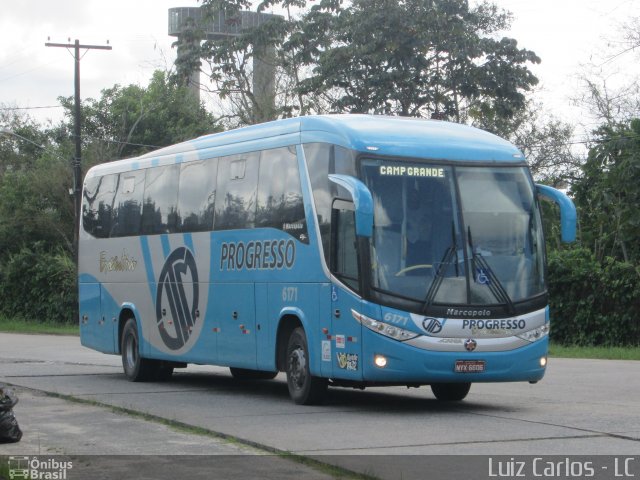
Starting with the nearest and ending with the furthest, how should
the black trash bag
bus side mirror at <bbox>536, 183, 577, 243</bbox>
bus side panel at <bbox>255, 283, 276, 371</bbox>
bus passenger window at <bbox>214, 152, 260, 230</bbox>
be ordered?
the black trash bag, bus side mirror at <bbox>536, 183, 577, 243</bbox>, bus side panel at <bbox>255, 283, 276, 371</bbox>, bus passenger window at <bbox>214, 152, 260, 230</bbox>

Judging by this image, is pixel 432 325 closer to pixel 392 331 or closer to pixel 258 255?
pixel 392 331

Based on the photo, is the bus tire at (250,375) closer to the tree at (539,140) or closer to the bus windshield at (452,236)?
the bus windshield at (452,236)

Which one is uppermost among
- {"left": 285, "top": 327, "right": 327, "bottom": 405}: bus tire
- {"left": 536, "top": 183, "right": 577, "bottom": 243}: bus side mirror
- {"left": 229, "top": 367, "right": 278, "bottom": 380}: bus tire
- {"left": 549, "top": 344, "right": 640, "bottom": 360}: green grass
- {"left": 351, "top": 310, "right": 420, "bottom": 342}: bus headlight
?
{"left": 536, "top": 183, "right": 577, "bottom": 243}: bus side mirror

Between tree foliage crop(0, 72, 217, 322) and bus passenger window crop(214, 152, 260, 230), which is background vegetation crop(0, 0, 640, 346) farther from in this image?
bus passenger window crop(214, 152, 260, 230)

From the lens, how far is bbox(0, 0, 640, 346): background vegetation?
30.7m

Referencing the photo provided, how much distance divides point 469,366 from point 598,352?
1450 centimetres

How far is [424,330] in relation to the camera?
13.4 metres

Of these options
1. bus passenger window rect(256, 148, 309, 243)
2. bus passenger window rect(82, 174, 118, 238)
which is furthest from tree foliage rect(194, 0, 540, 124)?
bus passenger window rect(256, 148, 309, 243)

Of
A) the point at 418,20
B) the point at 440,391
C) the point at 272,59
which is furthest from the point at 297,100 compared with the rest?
the point at 440,391

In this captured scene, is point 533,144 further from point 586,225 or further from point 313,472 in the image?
point 313,472

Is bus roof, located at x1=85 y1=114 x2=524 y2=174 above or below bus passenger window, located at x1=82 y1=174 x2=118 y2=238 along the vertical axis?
above

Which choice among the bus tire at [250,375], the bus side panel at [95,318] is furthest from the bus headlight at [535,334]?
the bus side panel at [95,318]

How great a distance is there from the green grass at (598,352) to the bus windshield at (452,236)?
12.4 meters

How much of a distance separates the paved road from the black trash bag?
204 centimetres
